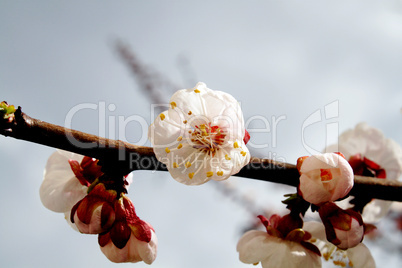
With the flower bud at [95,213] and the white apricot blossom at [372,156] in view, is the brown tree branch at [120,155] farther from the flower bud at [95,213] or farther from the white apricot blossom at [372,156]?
the white apricot blossom at [372,156]

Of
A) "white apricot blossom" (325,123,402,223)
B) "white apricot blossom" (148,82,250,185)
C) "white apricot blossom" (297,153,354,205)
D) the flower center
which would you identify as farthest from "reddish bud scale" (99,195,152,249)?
"white apricot blossom" (325,123,402,223)

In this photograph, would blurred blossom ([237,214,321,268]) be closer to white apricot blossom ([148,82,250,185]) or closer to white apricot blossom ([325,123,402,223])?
white apricot blossom ([148,82,250,185])

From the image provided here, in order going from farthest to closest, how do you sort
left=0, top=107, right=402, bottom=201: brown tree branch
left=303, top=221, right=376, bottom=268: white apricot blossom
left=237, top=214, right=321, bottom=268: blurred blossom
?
left=303, top=221, right=376, bottom=268: white apricot blossom < left=237, top=214, right=321, bottom=268: blurred blossom < left=0, top=107, right=402, bottom=201: brown tree branch

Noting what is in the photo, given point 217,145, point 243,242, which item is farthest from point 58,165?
point 243,242

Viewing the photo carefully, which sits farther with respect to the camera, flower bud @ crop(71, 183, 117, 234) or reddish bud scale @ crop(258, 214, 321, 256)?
reddish bud scale @ crop(258, 214, 321, 256)

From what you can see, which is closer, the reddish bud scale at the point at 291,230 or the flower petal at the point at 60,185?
the reddish bud scale at the point at 291,230

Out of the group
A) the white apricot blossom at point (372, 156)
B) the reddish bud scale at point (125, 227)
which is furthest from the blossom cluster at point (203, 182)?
the white apricot blossom at point (372, 156)

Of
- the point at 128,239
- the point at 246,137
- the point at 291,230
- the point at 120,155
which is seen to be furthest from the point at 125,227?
the point at 291,230
